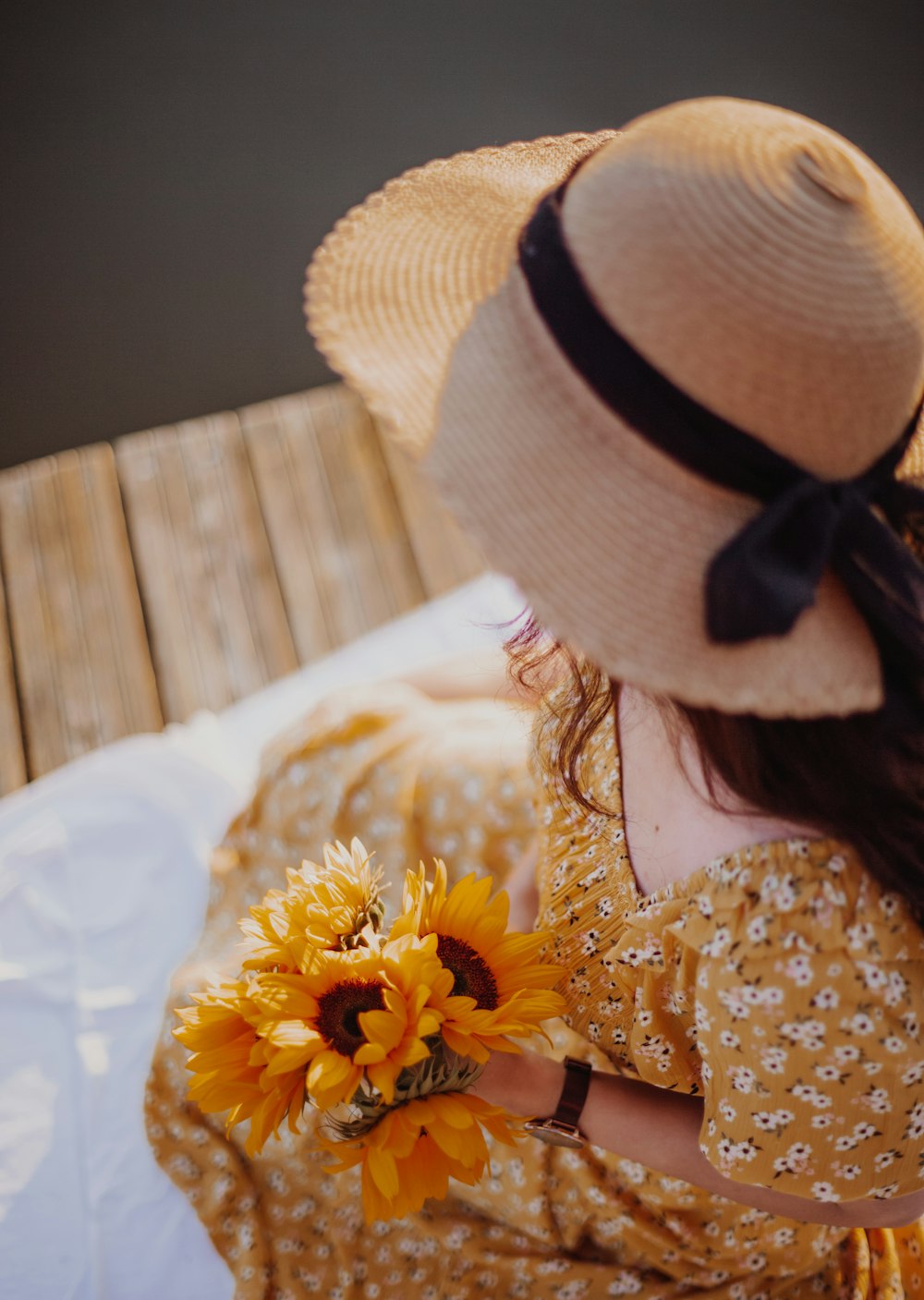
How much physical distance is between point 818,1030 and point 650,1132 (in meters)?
0.24

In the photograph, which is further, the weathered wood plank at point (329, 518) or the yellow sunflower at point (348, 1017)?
the weathered wood plank at point (329, 518)

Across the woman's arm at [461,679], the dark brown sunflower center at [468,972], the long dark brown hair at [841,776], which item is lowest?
the woman's arm at [461,679]

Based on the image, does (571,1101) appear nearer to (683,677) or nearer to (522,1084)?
(522,1084)

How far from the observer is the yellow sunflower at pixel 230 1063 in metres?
0.65

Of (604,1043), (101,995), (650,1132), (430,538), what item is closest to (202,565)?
(430,538)

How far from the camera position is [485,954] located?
2.26 feet

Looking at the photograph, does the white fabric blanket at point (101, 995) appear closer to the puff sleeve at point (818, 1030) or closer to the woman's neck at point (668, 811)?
the woman's neck at point (668, 811)

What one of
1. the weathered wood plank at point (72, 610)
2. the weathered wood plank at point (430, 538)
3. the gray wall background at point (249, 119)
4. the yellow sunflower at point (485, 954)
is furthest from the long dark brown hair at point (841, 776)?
the gray wall background at point (249, 119)

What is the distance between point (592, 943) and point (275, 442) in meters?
1.70

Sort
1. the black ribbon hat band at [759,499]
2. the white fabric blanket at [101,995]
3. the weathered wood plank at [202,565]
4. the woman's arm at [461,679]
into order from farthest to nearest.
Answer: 1. the weathered wood plank at [202,565]
2. the woman's arm at [461,679]
3. the white fabric blanket at [101,995]
4. the black ribbon hat band at [759,499]

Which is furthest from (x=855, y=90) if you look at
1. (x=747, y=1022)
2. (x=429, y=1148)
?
(x=429, y=1148)

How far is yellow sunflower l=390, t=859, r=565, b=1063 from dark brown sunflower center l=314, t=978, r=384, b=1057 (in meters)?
0.04

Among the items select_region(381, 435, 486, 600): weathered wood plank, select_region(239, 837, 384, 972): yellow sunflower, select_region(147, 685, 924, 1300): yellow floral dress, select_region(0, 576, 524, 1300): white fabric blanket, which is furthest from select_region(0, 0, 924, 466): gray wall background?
select_region(239, 837, 384, 972): yellow sunflower

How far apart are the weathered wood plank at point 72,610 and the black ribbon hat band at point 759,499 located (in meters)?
1.68
